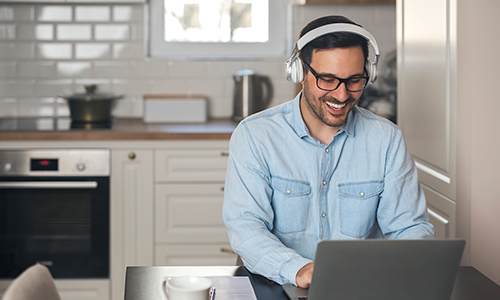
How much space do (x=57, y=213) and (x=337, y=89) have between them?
1812 millimetres

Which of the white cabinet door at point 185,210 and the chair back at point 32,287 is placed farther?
the white cabinet door at point 185,210

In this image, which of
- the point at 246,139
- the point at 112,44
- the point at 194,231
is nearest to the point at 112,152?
the point at 194,231

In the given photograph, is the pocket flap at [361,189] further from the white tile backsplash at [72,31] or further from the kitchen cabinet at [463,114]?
the white tile backsplash at [72,31]

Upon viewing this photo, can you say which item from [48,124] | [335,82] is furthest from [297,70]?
[48,124]

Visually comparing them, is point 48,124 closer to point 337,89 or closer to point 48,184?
point 48,184

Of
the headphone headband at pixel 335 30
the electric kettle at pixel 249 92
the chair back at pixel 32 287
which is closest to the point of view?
the chair back at pixel 32 287

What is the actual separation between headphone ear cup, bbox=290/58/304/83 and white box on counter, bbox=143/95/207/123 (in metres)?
1.66

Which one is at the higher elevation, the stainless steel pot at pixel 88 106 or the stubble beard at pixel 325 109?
the stainless steel pot at pixel 88 106

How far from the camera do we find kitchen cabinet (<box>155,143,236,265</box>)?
2.72 meters

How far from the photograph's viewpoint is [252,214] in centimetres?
145

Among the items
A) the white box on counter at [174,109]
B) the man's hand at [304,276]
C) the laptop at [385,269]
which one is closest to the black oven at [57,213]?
the white box on counter at [174,109]

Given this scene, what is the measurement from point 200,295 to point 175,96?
7.54ft

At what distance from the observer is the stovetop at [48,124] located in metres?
2.75

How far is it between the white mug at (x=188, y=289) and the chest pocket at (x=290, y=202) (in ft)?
1.73
